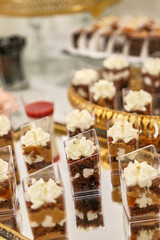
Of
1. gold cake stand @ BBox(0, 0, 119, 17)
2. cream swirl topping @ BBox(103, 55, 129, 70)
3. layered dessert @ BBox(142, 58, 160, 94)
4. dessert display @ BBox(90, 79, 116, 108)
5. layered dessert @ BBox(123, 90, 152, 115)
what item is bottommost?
layered dessert @ BBox(123, 90, 152, 115)

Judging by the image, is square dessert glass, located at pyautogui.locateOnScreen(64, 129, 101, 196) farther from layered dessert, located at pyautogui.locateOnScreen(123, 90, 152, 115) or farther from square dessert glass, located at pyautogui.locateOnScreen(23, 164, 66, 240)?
layered dessert, located at pyautogui.locateOnScreen(123, 90, 152, 115)

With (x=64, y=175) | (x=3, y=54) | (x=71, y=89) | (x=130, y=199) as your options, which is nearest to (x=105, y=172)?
(x=64, y=175)

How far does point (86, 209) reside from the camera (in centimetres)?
122

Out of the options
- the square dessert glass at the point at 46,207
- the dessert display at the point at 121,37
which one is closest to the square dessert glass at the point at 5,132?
the square dessert glass at the point at 46,207

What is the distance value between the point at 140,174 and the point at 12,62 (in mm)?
1575

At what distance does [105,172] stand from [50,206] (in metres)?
0.36

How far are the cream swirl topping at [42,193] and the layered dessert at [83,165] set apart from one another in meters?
0.14

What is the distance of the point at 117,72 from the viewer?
195 cm

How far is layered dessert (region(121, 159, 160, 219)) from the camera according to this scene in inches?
42.4

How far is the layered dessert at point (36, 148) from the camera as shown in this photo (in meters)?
1.34

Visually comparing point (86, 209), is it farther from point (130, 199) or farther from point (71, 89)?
point (71, 89)

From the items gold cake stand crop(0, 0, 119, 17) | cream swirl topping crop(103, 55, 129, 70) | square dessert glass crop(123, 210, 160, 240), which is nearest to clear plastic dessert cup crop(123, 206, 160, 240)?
square dessert glass crop(123, 210, 160, 240)

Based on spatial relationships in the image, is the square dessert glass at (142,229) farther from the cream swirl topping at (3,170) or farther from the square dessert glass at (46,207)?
the cream swirl topping at (3,170)

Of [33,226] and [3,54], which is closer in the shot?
[33,226]
